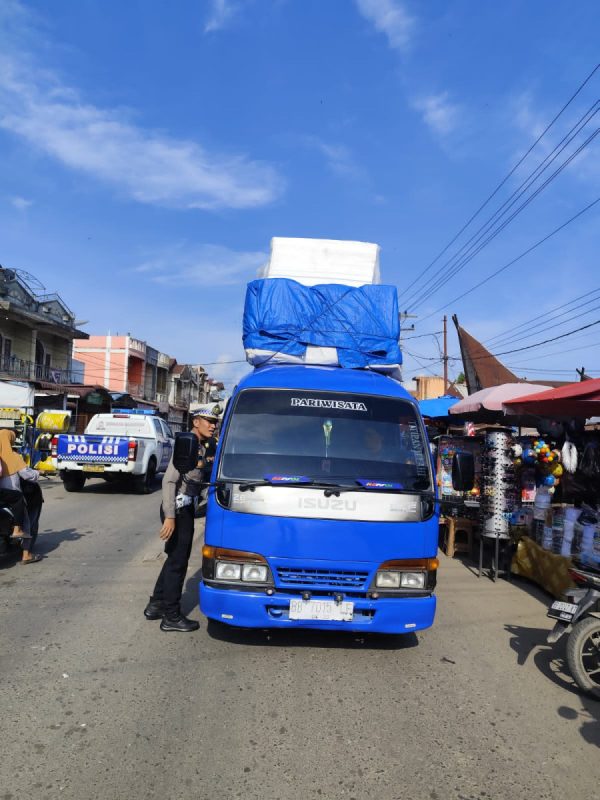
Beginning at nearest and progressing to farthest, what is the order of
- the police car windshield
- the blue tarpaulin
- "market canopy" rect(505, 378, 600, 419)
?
"market canopy" rect(505, 378, 600, 419) < the blue tarpaulin < the police car windshield

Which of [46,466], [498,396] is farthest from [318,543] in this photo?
[46,466]

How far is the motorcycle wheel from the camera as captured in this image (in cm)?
393

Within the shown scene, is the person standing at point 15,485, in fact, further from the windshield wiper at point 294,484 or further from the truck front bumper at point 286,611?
the windshield wiper at point 294,484

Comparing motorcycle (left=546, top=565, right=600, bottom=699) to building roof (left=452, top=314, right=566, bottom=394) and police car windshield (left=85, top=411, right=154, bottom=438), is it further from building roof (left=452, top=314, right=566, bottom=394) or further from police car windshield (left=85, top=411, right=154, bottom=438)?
building roof (left=452, top=314, right=566, bottom=394)

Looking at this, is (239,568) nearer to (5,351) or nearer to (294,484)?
(294,484)

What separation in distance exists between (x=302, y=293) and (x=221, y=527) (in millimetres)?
3385

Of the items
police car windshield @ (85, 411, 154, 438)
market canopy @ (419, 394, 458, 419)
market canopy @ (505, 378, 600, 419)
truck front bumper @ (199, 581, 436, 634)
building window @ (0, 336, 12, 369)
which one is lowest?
truck front bumper @ (199, 581, 436, 634)

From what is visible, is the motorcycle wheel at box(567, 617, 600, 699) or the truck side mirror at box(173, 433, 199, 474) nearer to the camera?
the motorcycle wheel at box(567, 617, 600, 699)

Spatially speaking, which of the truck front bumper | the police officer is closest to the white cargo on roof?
the police officer

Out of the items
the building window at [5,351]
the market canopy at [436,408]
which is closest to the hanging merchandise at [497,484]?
the market canopy at [436,408]

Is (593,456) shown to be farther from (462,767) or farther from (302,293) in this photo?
(462,767)

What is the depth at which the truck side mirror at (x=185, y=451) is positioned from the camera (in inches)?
180

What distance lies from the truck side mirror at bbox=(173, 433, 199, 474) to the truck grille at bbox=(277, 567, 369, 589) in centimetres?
120

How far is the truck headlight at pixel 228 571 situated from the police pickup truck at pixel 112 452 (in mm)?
9804
